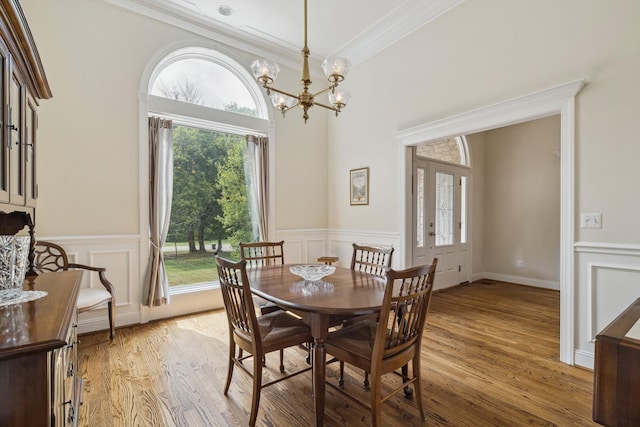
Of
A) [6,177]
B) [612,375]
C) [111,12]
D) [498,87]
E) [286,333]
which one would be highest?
[111,12]

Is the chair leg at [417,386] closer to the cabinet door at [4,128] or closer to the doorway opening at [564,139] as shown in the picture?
the doorway opening at [564,139]

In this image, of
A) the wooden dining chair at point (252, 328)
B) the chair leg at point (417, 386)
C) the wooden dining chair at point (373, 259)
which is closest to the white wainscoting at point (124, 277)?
the wooden dining chair at point (373, 259)

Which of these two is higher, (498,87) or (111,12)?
(111,12)

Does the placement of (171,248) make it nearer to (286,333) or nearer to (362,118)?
(286,333)

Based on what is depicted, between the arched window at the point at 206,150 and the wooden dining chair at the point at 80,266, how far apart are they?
0.77 meters

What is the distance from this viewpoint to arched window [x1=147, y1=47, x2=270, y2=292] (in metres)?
3.80

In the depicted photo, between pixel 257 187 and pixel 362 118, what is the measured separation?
5.92 feet

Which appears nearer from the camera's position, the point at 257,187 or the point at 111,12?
the point at 111,12

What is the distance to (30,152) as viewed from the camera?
1919 mm

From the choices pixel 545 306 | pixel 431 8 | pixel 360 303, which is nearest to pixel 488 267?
pixel 545 306

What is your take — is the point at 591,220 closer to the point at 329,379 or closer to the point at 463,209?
the point at 329,379

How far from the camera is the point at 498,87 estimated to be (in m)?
→ 3.05

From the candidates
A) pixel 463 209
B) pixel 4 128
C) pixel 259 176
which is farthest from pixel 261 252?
pixel 463 209

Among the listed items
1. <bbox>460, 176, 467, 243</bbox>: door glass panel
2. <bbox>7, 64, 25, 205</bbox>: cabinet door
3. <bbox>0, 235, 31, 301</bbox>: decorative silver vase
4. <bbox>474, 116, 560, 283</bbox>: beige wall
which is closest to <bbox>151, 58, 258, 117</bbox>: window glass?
<bbox>7, 64, 25, 205</bbox>: cabinet door
